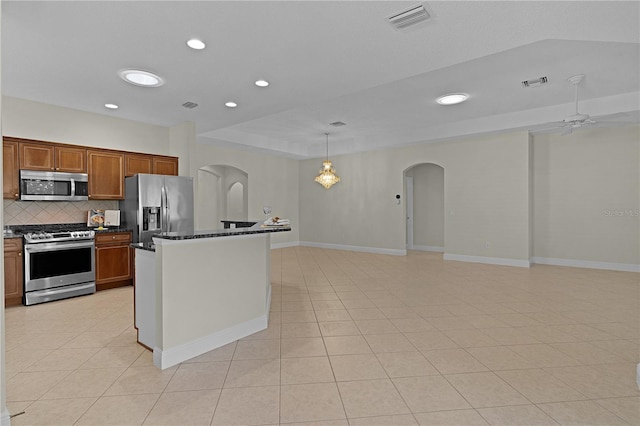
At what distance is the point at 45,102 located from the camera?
15.6ft

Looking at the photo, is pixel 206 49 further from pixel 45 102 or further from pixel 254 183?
pixel 254 183

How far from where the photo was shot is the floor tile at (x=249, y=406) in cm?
198

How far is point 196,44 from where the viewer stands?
311 centimetres

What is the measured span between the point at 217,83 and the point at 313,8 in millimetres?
1968

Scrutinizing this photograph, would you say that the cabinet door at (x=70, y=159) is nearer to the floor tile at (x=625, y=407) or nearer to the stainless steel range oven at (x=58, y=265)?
the stainless steel range oven at (x=58, y=265)

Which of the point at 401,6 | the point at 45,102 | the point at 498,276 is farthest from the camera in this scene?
the point at 498,276

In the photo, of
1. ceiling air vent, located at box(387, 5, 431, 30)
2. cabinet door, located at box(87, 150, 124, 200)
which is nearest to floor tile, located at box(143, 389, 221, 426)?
ceiling air vent, located at box(387, 5, 431, 30)

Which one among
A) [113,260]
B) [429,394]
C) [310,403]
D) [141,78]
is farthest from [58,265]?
[429,394]

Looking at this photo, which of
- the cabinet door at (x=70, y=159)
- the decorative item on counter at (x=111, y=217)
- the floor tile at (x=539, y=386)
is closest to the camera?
the floor tile at (x=539, y=386)

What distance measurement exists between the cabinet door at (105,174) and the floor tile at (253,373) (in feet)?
13.1

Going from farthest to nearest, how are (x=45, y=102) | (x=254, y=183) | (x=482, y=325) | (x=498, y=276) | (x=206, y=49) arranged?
1. (x=254, y=183)
2. (x=498, y=276)
3. (x=45, y=102)
4. (x=482, y=325)
5. (x=206, y=49)

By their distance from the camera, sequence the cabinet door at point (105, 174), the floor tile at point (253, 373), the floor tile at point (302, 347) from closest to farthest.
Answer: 1. the floor tile at point (253, 373)
2. the floor tile at point (302, 347)
3. the cabinet door at point (105, 174)

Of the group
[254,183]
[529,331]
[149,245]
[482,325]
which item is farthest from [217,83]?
[254,183]

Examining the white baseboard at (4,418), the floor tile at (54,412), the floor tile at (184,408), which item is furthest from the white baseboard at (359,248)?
the white baseboard at (4,418)
